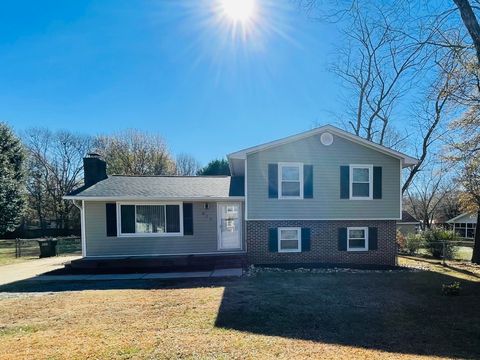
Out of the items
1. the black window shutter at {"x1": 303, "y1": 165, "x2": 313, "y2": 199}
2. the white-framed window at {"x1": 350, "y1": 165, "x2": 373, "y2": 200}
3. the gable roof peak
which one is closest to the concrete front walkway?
the black window shutter at {"x1": 303, "y1": 165, "x2": 313, "y2": 199}

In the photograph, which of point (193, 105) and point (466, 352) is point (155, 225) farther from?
point (466, 352)

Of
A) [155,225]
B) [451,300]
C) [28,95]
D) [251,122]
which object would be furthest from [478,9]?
[28,95]

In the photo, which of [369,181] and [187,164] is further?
[187,164]

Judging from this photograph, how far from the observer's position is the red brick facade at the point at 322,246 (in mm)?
11641

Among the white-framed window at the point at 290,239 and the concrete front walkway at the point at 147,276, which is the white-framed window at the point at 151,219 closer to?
the concrete front walkway at the point at 147,276

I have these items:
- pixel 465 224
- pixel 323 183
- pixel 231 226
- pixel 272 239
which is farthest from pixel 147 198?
pixel 465 224

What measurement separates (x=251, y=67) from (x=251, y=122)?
7713 mm

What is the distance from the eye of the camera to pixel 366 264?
12.1 meters

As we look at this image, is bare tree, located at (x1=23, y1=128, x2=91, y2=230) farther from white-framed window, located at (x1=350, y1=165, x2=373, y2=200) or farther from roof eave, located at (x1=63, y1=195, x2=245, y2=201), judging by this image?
white-framed window, located at (x1=350, y1=165, x2=373, y2=200)

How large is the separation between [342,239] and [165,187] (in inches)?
319

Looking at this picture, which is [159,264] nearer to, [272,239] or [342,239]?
[272,239]

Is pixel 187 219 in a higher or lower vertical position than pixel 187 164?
lower

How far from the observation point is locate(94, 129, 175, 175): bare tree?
2975cm

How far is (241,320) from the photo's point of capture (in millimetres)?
5480
